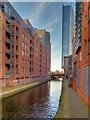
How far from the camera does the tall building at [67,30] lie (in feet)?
586

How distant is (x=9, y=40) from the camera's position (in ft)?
106

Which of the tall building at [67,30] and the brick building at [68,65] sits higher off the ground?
the tall building at [67,30]

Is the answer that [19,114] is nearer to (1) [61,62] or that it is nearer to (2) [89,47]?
(2) [89,47]

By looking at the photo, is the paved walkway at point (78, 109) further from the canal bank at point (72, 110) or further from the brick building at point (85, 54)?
the brick building at point (85, 54)

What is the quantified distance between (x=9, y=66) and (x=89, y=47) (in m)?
26.4

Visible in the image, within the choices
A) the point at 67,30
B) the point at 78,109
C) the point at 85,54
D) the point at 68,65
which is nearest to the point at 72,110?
the point at 78,109

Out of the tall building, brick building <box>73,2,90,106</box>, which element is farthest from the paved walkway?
the tall building

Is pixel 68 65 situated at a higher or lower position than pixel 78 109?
higher

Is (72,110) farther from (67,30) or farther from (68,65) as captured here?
(67,30)

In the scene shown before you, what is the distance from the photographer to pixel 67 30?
611ft

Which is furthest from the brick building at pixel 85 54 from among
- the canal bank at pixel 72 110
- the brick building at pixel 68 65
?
the brick building at pixel 68 65

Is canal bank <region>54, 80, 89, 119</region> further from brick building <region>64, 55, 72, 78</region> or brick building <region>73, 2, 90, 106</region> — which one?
brick building <region>64, 55, 72, 78</region>

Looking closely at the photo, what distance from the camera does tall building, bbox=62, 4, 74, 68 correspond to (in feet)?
586

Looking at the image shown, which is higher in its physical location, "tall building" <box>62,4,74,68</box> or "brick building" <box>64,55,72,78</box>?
"tall building" <box>62,4,74,68</box>
